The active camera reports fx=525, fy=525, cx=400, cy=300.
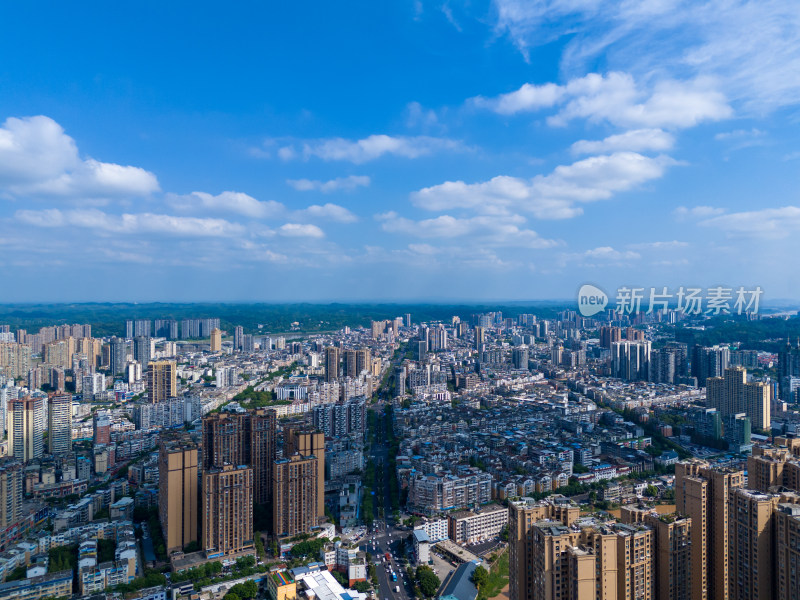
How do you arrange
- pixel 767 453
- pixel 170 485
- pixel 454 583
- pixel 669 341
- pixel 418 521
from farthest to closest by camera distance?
1. pixel 669 341
2. pixel 418 521
3. pixel 170 485
4. pixel 454 583
5. pixel 767 453

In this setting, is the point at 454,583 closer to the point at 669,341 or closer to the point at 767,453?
the point at 767,453

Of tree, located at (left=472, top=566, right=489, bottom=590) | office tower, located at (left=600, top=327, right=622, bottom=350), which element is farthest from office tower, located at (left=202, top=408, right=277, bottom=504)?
office tower, located at (left=600, top=327, right=622, bottom=350)

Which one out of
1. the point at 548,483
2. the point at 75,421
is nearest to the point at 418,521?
the point at 548,483

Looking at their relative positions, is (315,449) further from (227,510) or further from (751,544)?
(751,544)

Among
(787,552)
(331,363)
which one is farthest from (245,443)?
(331,363)

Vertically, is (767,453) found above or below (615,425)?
above

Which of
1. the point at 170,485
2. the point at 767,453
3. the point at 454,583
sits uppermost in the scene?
the point at 767,453
